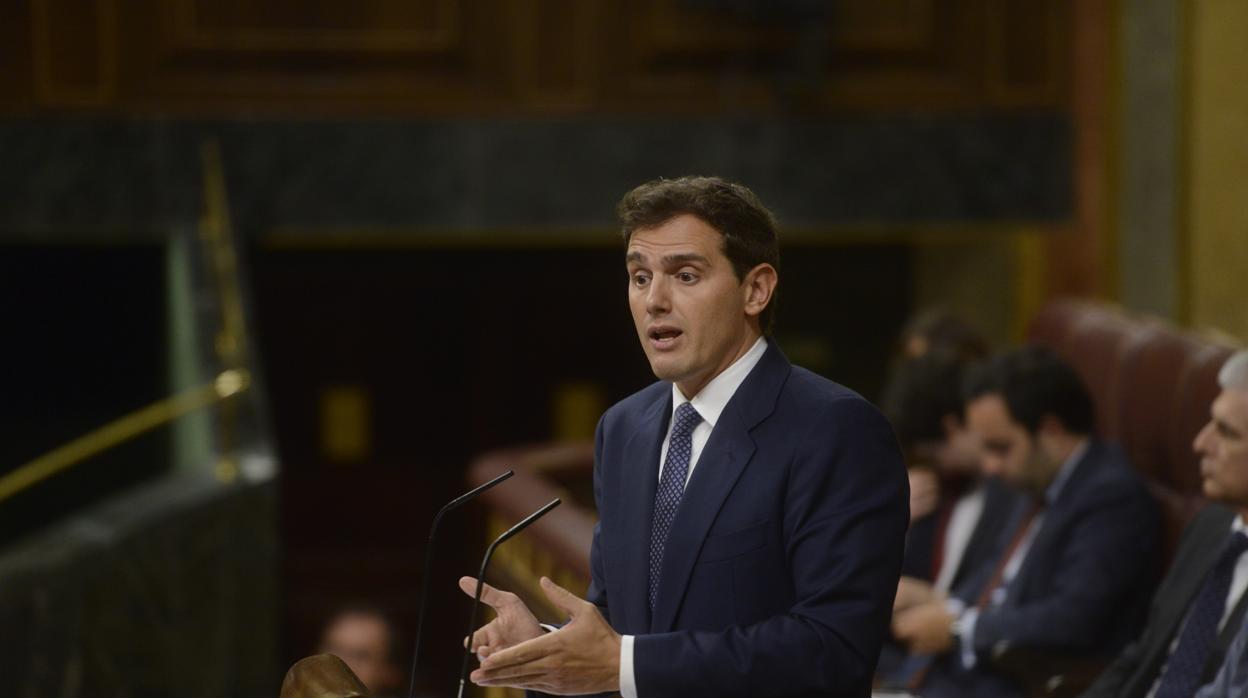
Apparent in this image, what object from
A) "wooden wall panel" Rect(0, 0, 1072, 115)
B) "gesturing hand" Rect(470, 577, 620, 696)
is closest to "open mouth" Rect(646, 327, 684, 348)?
"gesturing hand" Rect(470, 577, 620, 696)

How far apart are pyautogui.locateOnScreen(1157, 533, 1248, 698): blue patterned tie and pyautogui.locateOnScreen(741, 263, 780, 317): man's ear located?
1180mm

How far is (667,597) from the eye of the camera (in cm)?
169

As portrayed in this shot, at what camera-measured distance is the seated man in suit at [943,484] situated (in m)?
3.62

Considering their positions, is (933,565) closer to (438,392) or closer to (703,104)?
(703,104)

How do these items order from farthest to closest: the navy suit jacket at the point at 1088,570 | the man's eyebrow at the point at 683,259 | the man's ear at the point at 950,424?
1. the man's ear at the point at 950,424
2. the navy suit jacket at the point at 1088,570
3. the man's eyebrow at the point at 683,259

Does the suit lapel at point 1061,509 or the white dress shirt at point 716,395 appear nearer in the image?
the white dress shirt at point 716,395

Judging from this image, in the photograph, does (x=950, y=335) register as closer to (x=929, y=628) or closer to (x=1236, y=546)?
(x=929, y=628)

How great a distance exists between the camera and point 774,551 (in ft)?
5.41

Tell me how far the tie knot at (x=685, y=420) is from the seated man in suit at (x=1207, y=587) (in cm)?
102

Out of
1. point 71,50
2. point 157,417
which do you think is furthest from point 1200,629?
point 71,50

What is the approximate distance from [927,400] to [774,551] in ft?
7.34

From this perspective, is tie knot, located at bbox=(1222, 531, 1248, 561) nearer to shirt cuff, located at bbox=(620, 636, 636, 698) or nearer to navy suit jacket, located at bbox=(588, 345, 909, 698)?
navy suit jacket, located at bbox=(588, 345, 909, 698)

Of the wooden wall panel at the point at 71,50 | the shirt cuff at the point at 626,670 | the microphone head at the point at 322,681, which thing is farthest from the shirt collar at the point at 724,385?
the wooden wall panel at the point at 71,50

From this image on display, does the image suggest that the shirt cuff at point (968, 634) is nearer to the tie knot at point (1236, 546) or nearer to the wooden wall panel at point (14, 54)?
Result: the tie knot at point (1236, 546)
